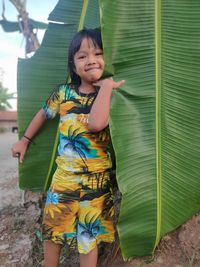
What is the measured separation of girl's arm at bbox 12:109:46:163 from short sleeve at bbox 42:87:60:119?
0.17ft

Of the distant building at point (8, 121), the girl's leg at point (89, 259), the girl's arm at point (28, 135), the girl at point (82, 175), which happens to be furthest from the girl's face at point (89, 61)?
the distant building at point (8, 121)

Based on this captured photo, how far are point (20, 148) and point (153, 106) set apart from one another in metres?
0.71

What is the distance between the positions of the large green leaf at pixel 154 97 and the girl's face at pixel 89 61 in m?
0.08

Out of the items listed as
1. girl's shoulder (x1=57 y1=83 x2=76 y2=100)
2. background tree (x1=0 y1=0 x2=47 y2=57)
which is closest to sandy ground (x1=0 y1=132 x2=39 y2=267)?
girl's shoulder (x1=57 y1=83 x2=76 y2=100)

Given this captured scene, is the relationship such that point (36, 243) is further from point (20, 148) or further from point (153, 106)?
point (153, 106)

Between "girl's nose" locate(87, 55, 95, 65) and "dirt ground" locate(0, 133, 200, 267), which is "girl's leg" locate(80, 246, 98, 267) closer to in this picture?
"dirt ground" locate(0, 133, 200, 267)

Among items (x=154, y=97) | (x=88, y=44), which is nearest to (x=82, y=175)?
(x=154, y=97)

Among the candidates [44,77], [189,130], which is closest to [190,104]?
[189,130]

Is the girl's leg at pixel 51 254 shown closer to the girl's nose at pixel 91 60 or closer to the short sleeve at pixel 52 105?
the short sleeve at pixel 52 105

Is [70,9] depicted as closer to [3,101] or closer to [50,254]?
[50,254]

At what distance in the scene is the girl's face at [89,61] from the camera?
162 cm

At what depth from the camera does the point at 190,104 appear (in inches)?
62.5

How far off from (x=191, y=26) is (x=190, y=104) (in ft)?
1.02

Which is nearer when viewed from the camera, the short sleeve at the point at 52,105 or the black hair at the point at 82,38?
the black hair at the point at 82,38
